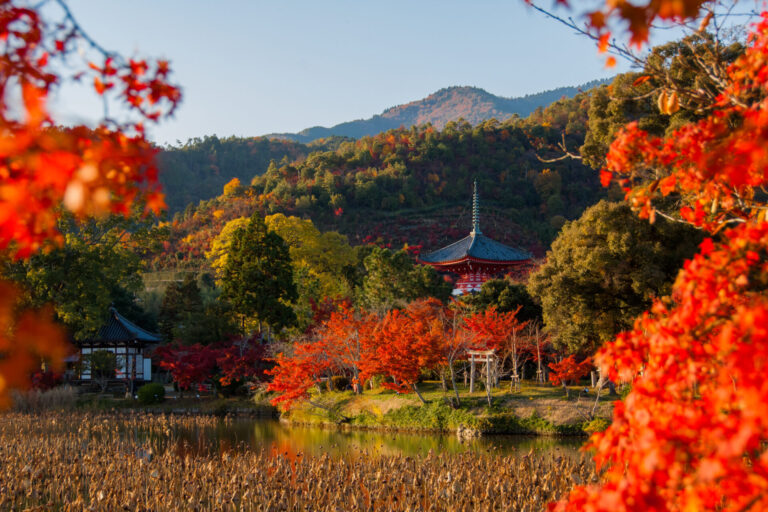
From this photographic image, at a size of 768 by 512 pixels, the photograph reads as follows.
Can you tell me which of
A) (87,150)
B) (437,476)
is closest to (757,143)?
(87,150)

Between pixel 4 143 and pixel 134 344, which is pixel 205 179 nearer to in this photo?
pixel 134 344

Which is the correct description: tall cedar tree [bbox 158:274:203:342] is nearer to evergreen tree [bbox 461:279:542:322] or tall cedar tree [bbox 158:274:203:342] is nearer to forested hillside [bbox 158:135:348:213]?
evergreen tree [bbox 461:279:542:322]

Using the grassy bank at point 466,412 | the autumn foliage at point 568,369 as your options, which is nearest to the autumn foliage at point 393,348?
the grassy bank at point 466,412

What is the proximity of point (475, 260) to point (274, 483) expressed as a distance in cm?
2878

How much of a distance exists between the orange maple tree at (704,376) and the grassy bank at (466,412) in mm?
13387

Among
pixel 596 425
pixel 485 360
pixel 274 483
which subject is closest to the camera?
pixel 274 483

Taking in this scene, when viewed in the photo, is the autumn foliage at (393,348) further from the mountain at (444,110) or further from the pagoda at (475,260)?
the mountain at (444,110)

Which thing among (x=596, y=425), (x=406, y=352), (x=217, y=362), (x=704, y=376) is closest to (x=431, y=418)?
(x=406, y=352)

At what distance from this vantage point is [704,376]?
3.09 meters

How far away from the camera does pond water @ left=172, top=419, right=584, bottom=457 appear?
14588mm

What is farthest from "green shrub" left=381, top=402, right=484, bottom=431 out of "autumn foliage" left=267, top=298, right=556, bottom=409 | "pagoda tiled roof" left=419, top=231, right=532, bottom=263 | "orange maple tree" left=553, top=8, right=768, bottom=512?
"pagoda tiled roof" left=419, top=231, right=532, bottom=263

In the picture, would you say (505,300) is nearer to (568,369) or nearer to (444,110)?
(568,369)

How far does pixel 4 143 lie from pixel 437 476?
8.27 m

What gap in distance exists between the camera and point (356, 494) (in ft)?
27.2
